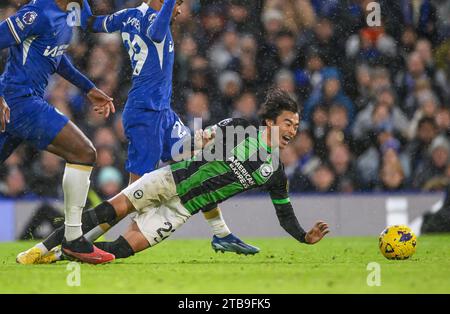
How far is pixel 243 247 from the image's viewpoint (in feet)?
26.6

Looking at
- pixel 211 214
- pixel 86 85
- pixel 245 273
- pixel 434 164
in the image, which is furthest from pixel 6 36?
pixel 434 164

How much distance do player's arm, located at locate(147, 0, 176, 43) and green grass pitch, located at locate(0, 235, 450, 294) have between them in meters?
1.77

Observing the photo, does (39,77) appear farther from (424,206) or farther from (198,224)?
(424,206)

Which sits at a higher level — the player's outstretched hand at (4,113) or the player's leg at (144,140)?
the player's outstretched hand at (4,113)

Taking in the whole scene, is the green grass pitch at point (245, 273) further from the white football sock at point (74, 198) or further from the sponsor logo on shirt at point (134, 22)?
the sponsor logo on shirt at point (134, 22)

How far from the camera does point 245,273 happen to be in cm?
677

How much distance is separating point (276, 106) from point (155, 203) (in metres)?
1.18

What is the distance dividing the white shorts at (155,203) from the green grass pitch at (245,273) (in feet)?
0.92

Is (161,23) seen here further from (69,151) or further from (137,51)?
(69,151)

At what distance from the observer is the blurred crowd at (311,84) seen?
36.5 feet

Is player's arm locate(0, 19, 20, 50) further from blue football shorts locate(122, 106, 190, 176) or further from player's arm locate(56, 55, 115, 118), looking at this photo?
blue football shorts locate(122, 106, 190, 176)

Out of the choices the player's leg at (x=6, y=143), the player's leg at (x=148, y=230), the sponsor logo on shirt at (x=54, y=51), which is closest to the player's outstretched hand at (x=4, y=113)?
the player's leg at (x=6, y=143)

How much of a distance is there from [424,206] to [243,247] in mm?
3419

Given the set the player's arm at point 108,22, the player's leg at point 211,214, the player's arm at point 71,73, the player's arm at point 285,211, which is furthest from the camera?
the player's arm at point 108,22
